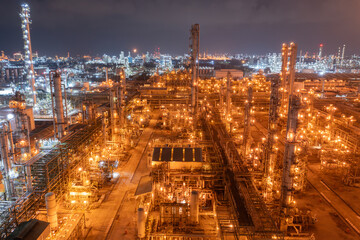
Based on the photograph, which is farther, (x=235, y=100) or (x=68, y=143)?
(x=235, y=100)

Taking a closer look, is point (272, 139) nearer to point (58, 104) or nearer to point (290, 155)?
point (290, 155)

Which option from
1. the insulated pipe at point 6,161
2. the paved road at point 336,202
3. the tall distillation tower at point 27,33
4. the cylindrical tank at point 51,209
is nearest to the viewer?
the cylindrical tank at point 51,209

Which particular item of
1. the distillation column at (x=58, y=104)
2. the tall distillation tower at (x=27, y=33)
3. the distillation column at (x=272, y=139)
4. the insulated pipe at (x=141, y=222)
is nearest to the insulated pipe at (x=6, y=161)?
the distillation column at (x=58, y=104)

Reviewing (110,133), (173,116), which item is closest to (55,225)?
(110,133)

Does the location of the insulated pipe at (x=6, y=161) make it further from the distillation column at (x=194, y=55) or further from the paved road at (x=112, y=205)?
the distillation column at (x=194, y=55)

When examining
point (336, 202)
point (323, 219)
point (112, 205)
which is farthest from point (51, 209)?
point (336, 202)

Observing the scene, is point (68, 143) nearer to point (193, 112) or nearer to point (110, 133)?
point (110, 133)

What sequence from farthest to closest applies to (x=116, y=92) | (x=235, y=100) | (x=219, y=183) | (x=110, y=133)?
1. (x=235, y=100)
2. (x=116, y=92)
3. (x=110, y=133)
4. (x=219, y=183)

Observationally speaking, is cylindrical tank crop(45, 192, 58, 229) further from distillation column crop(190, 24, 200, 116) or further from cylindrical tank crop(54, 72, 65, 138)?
distillation column crop(190, 24, 200, 116)
